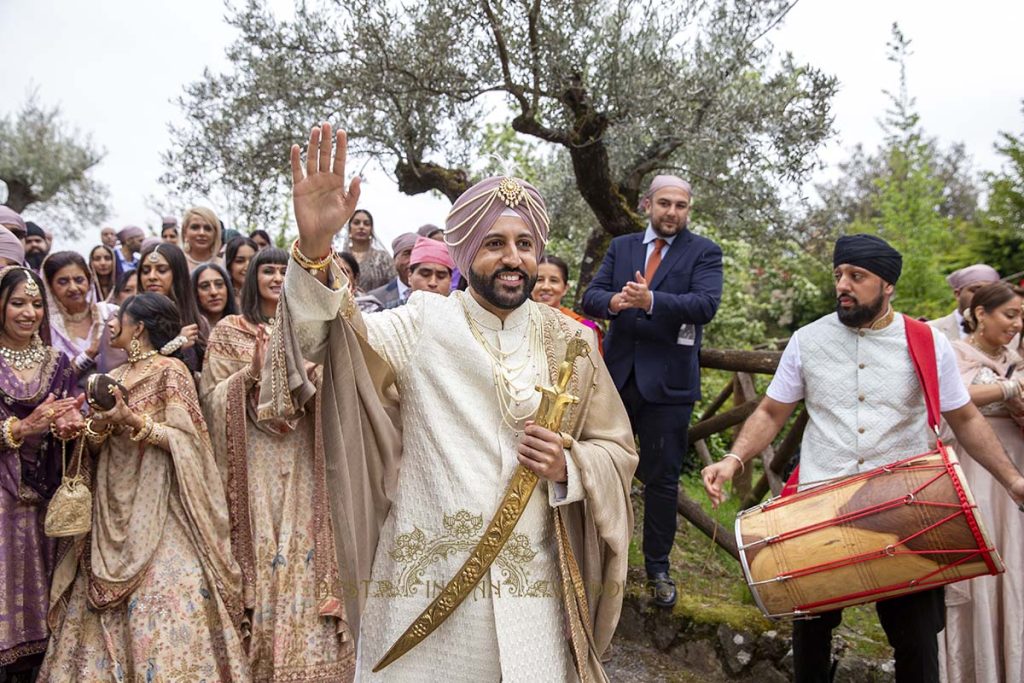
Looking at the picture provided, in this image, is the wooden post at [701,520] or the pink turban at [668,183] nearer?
the pink turban at [668,183]

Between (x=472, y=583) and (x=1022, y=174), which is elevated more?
(x=1022, y=174)

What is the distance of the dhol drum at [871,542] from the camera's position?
11.4 ft

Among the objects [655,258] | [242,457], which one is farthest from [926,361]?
[242,457]

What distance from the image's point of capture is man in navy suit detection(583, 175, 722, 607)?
5137mm

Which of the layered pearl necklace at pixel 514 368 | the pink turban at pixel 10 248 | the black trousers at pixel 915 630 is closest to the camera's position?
the layered pearl necklace at pixel 514 368

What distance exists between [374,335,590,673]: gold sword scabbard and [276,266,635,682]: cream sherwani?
0.04 m

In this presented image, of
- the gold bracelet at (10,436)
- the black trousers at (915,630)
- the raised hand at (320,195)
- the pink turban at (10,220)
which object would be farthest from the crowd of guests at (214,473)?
the raised hand at (320,195)

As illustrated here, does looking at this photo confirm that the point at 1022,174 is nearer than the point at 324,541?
No

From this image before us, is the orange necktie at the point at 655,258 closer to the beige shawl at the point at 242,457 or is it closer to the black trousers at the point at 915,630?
the beige shawl at the point at 242,457

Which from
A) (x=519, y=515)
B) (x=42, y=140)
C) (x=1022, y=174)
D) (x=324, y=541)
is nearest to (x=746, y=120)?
(x=324, y=541)

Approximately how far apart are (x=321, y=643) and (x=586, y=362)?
82.6 inches

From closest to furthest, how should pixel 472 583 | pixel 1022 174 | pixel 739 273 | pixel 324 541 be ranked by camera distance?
1. pixel 472 583
2. pixel 324 541
3. pixel 739 273
4. pixel 1022 174

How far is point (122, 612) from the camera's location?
163 inches

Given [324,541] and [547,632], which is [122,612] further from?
[547,632]
